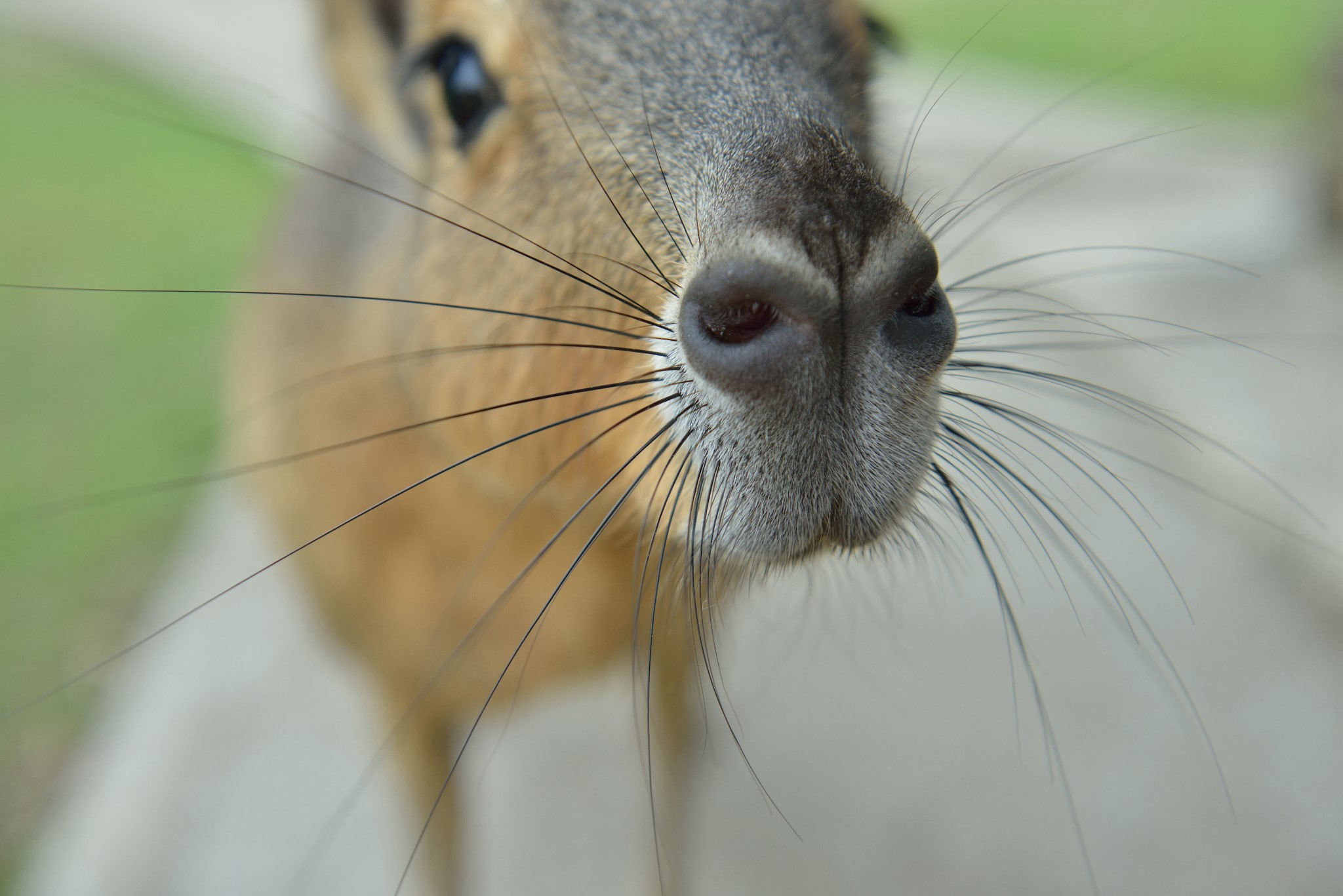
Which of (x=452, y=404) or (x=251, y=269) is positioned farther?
(x=251, y=269)

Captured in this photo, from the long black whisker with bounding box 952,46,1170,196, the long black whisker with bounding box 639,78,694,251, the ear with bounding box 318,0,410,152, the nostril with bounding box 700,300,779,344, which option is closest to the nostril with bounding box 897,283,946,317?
the nostril with bounding box 700,300,779,344

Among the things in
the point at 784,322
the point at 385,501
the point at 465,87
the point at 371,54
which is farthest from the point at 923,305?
the point at 371,54

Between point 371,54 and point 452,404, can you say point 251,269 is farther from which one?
point 452,404

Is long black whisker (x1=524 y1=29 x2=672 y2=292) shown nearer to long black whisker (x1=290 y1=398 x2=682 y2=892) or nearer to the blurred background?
long black whisker (x1=290 y1=398 x2=682 y2=892)

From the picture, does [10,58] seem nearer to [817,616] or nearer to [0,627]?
[0,627]

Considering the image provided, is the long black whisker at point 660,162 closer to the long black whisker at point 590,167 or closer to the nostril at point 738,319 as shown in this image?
the long black whisker at point 590,167

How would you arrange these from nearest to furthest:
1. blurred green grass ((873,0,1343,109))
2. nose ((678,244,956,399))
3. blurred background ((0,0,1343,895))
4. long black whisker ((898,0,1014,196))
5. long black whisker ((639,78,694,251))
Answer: nose ((678,244,956,399)), long black whisker ((639,78,694,251)), long black whisker ((898,0,1014,196)), blurred background ((0,0,1343,895)), blurred green grass ((873,0,1343,109))

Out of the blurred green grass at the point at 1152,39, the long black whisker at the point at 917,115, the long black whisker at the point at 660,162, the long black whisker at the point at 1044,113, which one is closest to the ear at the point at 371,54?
the long black whisker at the point at 660,162
